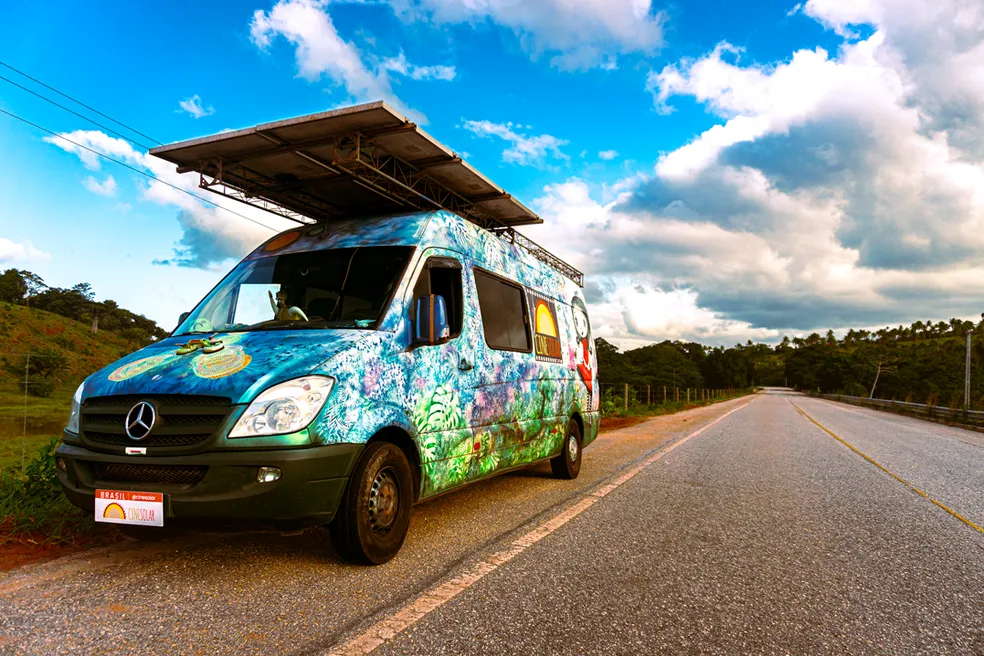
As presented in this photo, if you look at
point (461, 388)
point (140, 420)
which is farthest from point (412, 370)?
point (140, 420)

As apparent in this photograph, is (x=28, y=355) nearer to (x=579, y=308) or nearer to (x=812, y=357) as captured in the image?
(x=579, y=308)

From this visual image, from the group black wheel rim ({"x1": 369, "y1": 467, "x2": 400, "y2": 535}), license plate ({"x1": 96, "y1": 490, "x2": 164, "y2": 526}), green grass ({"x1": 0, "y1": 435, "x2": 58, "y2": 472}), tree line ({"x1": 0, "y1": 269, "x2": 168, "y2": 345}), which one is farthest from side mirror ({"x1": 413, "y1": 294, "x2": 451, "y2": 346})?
tree line ({"x1": 0, "y1": 269, "x2": 168, "y2": 345})

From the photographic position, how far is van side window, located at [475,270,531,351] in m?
5.30

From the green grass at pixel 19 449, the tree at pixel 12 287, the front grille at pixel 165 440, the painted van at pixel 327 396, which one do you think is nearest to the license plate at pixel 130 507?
the painted van at pixel 327 396

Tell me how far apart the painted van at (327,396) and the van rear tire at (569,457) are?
1.24 meters

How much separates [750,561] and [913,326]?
224 metres

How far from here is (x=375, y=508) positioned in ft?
12.1

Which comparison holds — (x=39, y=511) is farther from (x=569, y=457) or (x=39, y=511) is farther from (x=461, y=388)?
(x=569, y=457)

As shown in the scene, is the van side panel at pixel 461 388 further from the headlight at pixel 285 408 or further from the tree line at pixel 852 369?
the tree line at pixel 852 369

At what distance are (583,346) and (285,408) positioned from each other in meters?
5.62

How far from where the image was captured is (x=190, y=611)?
2.91m

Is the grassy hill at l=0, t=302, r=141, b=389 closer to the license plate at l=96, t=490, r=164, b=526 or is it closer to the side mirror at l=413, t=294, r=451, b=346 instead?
the license plate at l=96, t=490, r=164, b=526

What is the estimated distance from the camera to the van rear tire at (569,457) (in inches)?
275

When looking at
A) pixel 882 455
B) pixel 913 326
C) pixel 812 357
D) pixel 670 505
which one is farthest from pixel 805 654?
pixel 913 326
